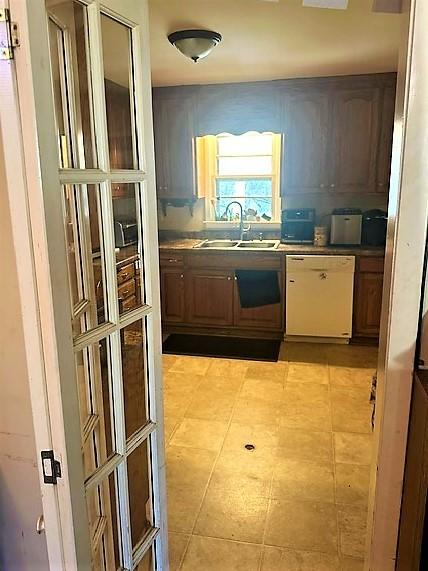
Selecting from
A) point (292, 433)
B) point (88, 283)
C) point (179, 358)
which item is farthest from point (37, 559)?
point (179, 358)

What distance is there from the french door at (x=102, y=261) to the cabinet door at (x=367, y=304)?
3111 mm

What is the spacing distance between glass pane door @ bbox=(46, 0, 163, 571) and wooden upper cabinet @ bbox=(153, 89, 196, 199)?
3.39 meters

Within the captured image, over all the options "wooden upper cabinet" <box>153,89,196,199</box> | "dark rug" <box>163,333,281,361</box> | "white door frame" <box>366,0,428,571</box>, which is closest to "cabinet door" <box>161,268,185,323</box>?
"dark rug" <box>163,333,281,361</box>

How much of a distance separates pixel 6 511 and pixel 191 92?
4046mm

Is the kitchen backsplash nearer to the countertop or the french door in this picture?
the countertop

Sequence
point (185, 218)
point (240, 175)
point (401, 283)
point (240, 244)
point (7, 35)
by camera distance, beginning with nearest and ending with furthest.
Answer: point (7, 35)
point (401, 283)
point (240, 244)
point (240, 175)
point (185, 218)

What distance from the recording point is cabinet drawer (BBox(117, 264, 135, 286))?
1399 mm

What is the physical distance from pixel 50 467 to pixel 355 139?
406cm

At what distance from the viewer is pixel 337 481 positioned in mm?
2533

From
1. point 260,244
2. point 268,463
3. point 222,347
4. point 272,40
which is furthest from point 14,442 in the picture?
point 260,244

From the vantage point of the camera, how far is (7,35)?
90 centimetres

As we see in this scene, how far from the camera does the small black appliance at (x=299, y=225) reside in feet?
15.2

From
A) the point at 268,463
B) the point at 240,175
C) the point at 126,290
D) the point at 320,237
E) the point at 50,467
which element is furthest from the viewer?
the point at 240,175

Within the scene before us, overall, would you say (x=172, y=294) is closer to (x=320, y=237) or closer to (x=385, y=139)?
(x=320, y=237)
